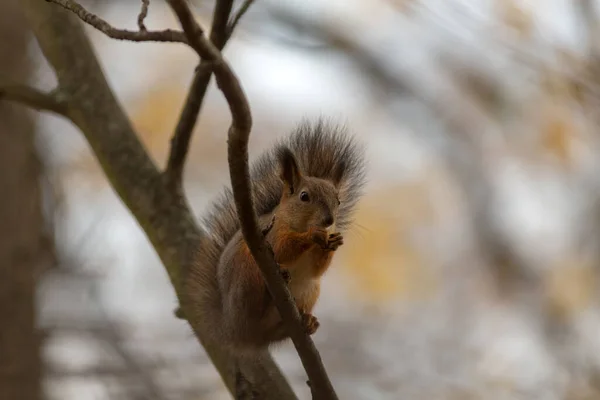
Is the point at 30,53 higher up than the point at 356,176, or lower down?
higher up

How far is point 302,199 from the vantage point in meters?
1.75

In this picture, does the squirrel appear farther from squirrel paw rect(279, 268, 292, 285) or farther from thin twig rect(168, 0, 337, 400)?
thin twig rect(168, 0, 337, 400)

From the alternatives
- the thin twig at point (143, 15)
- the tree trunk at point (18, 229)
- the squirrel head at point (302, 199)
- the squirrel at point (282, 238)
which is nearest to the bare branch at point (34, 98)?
the tree trunk at point (18, 229)

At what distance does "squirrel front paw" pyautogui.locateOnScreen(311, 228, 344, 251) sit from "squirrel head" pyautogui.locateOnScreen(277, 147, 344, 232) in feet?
0.07

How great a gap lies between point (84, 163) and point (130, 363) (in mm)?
1652

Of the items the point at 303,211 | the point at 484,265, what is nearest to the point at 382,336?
the point at 484,265

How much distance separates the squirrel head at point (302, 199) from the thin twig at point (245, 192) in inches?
10.8

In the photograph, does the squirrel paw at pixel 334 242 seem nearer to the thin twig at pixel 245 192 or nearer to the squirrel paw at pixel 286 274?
the squirrel paw at pixel 286 274

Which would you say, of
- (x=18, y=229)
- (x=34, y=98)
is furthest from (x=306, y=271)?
(x=18, y=229)

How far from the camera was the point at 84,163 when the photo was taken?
4.09 m

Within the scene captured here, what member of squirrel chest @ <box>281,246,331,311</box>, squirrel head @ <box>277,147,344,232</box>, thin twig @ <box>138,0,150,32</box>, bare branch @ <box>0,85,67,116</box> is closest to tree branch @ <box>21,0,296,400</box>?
bare branch @ <box>0,85,67,116</box>

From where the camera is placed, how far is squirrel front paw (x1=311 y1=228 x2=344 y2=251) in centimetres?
167

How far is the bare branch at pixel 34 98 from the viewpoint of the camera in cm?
211

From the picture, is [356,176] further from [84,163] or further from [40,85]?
[84,163]
